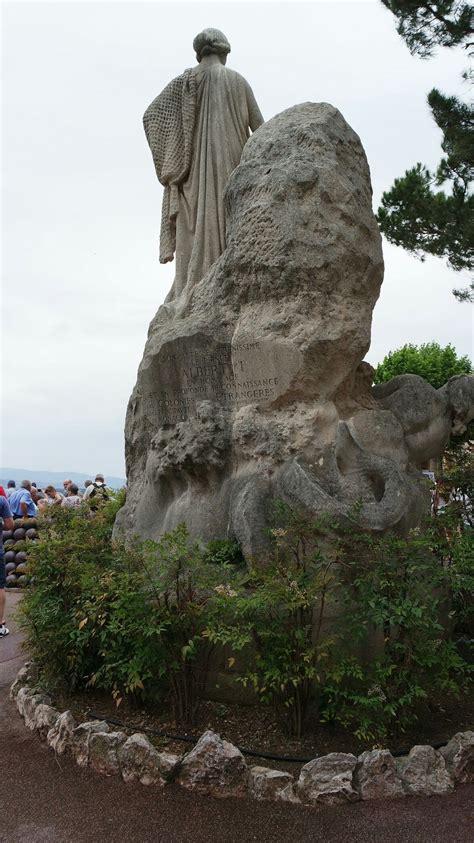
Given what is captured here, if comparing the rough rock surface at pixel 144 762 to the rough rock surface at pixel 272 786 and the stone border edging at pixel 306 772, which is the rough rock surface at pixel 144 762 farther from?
the rough rock surface at pixel 272 786

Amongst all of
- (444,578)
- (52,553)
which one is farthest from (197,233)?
(444,578)

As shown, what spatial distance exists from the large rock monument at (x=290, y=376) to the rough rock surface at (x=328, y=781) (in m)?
1.37

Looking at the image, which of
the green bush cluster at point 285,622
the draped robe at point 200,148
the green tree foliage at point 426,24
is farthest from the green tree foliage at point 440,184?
the green bush cluster at point 285,622

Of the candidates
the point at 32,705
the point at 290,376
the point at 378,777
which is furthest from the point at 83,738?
the point at 290,376

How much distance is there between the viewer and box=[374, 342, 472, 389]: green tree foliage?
637 inches

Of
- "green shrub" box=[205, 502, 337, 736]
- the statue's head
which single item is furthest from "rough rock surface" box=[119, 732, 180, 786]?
the statue's head

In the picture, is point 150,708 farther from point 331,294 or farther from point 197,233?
point 197,233

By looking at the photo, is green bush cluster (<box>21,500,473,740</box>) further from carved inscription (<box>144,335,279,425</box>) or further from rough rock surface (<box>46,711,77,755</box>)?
carved inscription (<box>144,335,279,425</box>)

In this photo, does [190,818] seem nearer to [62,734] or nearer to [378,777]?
[378,777]

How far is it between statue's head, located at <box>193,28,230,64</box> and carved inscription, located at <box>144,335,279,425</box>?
10.0ft

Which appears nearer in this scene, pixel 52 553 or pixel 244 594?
pixel 244 594

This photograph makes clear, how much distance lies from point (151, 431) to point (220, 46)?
364 cm

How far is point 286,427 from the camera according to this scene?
495 cm

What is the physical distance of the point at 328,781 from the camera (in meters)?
3.40
